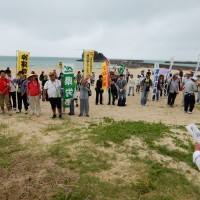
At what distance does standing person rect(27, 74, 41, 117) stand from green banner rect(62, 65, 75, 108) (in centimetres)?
103

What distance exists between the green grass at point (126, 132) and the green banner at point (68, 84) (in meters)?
3.15

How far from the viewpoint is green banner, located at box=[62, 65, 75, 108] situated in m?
10.9

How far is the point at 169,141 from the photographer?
7652 mm

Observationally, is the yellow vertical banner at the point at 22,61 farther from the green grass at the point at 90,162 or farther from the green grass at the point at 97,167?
the green grass at the point at 90,162

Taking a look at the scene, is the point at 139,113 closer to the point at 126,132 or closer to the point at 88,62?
the point at 88,62

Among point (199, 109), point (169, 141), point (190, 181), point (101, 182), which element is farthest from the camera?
point (199, 109)

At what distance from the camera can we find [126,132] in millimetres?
7918

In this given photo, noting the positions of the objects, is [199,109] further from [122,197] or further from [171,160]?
[122,197]

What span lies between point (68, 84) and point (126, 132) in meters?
4.01

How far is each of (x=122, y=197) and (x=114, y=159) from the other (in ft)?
4.75

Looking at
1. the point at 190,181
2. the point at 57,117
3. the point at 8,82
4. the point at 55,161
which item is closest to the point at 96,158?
the point at 55,161

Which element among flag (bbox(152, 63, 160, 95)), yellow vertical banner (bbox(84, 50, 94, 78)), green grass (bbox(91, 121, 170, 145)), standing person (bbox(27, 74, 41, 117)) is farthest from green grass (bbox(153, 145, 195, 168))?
flag (bbox(152, 63, 160, 95))

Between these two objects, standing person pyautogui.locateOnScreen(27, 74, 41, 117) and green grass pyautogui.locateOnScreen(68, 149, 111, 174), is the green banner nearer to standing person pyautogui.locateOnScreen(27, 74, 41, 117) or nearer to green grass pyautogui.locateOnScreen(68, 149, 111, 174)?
standing person pyautogui.locateOnScreen(27, 74, 41, 117)

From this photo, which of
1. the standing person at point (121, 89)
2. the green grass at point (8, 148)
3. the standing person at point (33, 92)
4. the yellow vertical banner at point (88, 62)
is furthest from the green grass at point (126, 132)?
the standing person at point (121, 89)
